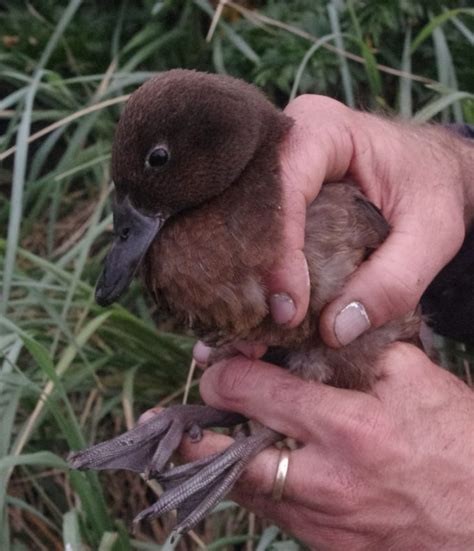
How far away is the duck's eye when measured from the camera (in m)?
1.80

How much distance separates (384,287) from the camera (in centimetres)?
186

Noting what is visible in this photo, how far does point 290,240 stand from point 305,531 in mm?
532

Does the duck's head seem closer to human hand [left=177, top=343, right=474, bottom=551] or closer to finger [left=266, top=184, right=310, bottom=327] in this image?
finger [left=266, top=184, right=310, bottom=327]

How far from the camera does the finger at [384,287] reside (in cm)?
185

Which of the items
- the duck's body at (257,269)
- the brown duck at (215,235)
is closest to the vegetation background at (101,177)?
the brown duck at (215,235)

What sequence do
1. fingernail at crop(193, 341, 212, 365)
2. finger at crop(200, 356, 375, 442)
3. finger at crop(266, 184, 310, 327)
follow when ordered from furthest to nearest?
fingernail at crop(193, 341, 212, 365)
finger at crop(200, 356, 375, 442)
finger at crop(266, 184, 310, 327)

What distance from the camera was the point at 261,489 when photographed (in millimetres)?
1916

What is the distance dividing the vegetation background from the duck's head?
1.15 feet

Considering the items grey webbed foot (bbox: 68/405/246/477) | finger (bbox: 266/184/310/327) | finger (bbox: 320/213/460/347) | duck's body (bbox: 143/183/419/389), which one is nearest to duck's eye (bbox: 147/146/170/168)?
duck's body (bbox: 143/183/419/389)

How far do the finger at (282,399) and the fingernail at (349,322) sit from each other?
11 centimetres

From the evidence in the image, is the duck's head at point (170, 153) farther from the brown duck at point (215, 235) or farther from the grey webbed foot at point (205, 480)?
the grey webbed foot at point (205, 480)

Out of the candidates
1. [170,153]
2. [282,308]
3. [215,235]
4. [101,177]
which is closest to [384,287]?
[282,308]

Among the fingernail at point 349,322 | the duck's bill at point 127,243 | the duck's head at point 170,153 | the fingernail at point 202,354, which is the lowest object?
the fingernail at point 202,354

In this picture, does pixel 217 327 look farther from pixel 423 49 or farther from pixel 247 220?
pixel 423 49
